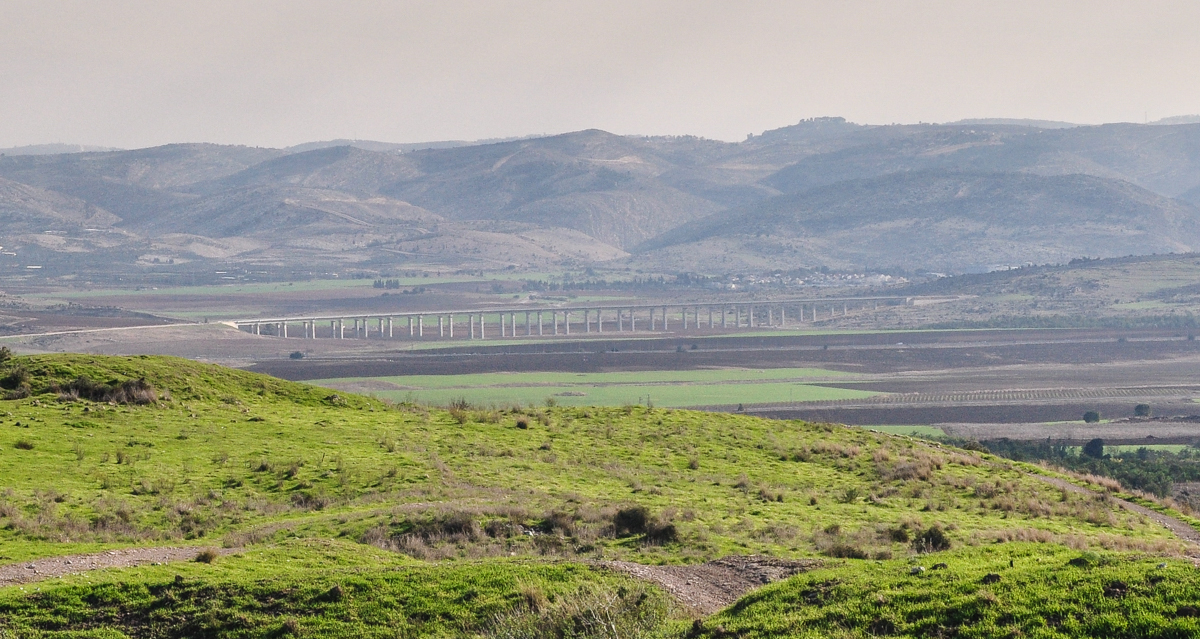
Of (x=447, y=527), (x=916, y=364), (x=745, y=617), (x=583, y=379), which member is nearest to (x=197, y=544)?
(x=447, y=527)

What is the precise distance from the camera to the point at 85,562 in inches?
786

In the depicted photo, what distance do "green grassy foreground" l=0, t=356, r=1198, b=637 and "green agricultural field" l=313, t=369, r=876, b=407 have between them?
60630mm

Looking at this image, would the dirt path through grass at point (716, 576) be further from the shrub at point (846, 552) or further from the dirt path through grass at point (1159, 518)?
the dirt path through grass at point (1159, 518)

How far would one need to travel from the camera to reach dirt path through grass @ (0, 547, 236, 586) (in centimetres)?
1911

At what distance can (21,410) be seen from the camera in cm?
3325

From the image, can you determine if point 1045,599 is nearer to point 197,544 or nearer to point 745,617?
point 745,617

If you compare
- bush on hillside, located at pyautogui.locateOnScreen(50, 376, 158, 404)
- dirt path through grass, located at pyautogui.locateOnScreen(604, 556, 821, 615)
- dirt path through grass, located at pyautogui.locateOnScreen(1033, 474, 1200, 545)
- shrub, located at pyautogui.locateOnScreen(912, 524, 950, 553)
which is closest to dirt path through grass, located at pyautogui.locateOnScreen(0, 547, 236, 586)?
dirt path through grass, located at pyautogui.locateOnScreen(604, 556, 821, 615)

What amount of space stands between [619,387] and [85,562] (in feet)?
329

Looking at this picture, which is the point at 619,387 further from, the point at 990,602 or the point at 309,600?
the point at 990,602

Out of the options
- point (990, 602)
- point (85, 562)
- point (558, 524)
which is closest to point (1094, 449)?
point (558, 524)

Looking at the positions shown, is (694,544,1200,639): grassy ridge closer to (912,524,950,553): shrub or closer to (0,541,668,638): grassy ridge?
(0,541,668,638): grassy ridge

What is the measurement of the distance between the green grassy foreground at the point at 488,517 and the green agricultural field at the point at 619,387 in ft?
199

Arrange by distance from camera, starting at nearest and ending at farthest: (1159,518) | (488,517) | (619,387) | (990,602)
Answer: (990,602)
(488,517)
(1159,518)
(619,387)

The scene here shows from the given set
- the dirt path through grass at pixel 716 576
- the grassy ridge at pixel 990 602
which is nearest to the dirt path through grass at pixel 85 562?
the dirt path through grass at pixel 716 576
